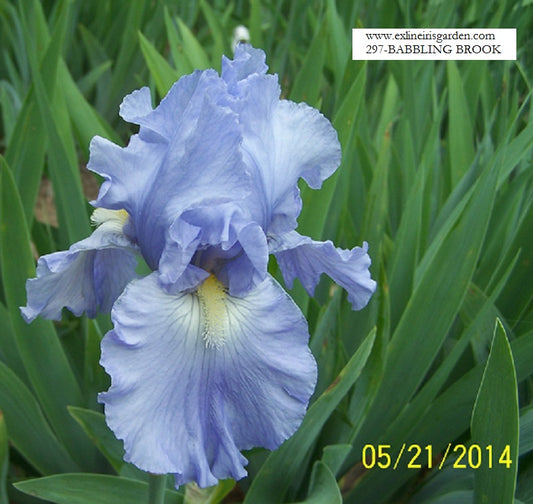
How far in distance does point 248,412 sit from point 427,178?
0.72 m

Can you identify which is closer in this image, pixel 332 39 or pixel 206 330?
pixel 206 330

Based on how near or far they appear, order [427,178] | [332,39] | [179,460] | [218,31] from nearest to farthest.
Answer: [179,460], [427,178], [332,39], [218,31]

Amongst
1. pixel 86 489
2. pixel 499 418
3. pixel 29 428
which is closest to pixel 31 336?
pixel 29 428

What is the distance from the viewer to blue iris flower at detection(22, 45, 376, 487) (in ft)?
1.99

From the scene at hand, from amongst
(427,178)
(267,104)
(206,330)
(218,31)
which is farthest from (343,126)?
(218,31)

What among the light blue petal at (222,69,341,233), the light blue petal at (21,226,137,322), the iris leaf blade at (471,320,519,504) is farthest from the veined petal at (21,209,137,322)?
the iris leaf blade at (471,320,519,504)

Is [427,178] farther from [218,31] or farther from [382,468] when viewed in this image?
[218,31]

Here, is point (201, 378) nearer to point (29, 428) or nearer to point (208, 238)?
point (208, 238)

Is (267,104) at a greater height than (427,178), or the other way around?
(427,178)

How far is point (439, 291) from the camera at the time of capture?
104cm

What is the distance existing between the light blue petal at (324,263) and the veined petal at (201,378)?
0.20 ft

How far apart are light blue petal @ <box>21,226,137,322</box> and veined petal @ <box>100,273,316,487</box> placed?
0.08 metres

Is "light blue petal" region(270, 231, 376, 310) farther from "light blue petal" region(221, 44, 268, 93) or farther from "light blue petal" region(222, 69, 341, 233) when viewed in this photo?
"light blue petal" region(221, 44, 268, 93)

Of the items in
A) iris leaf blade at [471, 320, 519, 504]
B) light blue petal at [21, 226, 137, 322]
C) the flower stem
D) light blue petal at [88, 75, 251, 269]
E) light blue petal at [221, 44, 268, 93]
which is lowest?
the flower stem
